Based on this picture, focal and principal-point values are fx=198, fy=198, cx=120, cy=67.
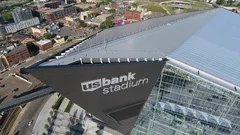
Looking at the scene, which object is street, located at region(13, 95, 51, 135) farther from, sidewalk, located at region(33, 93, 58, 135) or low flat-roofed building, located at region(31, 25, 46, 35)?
low flat-roofed building, located at region(31, 25, 46, 35)

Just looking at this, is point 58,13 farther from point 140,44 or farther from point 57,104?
point 140,44

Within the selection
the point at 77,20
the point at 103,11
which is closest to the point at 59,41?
the point at 77,20

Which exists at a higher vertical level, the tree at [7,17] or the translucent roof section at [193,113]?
the tree at [7,17]

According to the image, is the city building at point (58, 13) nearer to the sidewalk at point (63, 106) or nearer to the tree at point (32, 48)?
the tree at point (32, 48)

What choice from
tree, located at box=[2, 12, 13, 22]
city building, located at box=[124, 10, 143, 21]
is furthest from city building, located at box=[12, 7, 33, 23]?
city building, located at box=[124, 10, 143, 21]

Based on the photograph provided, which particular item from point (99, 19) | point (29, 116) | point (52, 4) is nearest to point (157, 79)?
point (29, 116)

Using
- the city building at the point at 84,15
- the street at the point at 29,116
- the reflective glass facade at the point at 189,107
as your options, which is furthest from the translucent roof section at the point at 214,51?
the city building at the point at 84,15

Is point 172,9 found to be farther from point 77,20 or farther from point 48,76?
point 48,76
